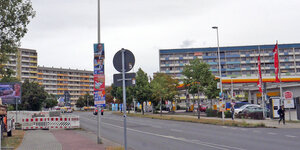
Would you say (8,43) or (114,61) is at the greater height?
(8,43)

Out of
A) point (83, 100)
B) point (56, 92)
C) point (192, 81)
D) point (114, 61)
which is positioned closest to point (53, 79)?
point (56, 92)

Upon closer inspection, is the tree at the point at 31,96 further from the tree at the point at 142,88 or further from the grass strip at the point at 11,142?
the grass strip at the point at 11,142

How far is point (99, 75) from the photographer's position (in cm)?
1641

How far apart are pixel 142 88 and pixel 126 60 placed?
1908 inches

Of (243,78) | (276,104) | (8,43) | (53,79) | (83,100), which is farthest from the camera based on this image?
(53,79)

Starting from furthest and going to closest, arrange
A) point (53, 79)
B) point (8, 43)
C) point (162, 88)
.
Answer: point (53, 79)
point (162, 88)
point (8, 43)

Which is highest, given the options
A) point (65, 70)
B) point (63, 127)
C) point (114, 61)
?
point (65, 70)

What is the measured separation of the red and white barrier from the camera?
26400 mm

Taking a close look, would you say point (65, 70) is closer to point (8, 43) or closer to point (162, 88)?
point (162, 88)

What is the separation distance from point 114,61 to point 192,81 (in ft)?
90.8

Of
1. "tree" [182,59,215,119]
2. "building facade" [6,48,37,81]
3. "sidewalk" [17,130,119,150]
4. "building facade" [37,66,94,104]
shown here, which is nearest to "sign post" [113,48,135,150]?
"sidewalk" [17,130,119,150]

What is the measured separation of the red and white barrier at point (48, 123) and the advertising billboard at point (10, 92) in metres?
3.21

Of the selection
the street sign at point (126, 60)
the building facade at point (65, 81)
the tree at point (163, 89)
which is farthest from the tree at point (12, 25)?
the building facade at point (65, 81)

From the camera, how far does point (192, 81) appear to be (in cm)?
3691
